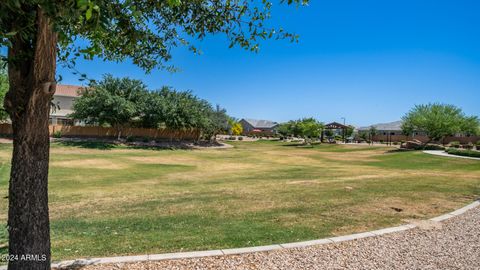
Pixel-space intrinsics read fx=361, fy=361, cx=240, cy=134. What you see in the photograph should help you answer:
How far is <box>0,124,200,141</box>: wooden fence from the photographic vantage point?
46250 millimetres

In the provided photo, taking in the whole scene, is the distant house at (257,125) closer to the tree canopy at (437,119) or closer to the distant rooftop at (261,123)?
the distant rooftop at (261,123)

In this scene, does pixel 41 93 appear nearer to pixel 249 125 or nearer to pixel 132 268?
pixel 132 268

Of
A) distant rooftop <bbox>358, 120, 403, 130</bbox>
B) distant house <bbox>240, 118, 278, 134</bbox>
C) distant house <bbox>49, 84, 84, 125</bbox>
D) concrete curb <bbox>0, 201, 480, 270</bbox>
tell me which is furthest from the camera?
distant house <bbox>240, 118, 278, 134</bbox>

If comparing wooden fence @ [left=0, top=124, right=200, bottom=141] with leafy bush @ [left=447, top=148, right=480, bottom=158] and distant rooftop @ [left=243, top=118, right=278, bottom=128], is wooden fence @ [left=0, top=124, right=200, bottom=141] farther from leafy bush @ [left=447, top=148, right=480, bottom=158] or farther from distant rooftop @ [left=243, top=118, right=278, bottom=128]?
distant rooftop @ [left=243, top=118, right=278, bottom=128]

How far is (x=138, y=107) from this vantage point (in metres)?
48.8

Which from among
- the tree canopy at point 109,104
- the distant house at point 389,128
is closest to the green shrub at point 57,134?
the tree canopy at point 109,104

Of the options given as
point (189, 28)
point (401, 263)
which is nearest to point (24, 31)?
point (189, 28)

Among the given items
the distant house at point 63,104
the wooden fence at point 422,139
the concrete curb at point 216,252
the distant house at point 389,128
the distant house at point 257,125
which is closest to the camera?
the concrete curb at point 216,252

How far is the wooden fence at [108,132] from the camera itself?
4625 centimetres

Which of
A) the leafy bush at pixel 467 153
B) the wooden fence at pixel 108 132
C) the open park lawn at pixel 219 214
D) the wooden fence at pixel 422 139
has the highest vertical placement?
the wooden fence at pixel 422 139

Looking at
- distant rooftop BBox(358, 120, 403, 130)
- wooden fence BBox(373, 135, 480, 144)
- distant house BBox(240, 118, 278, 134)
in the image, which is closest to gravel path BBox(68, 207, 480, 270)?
wooden fence BBox(373, 135, 480, 144)

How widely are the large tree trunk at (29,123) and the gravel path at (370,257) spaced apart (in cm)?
144

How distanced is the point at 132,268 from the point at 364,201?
6938 mm

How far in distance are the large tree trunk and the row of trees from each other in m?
41.8
